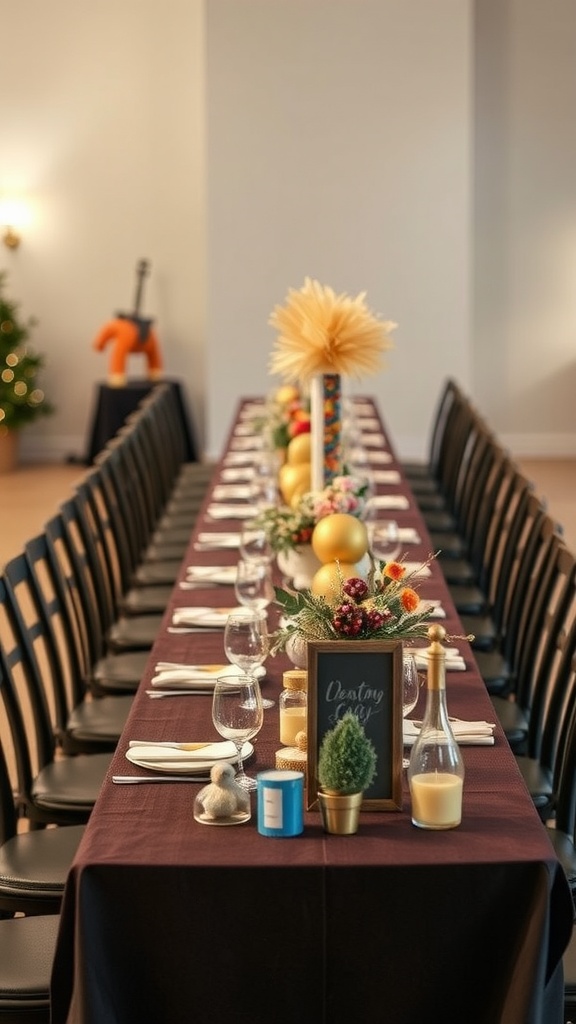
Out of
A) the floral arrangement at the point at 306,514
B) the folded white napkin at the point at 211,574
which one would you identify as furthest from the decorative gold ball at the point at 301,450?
the floral arrangement at the point at 306,514

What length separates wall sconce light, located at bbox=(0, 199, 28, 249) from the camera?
1146 centimetres

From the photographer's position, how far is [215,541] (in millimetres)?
5027

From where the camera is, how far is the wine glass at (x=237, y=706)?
8.48 feet

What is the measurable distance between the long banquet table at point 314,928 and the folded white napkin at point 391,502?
3.21 metres

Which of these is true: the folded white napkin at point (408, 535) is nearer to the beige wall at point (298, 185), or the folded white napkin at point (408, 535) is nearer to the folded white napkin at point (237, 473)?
the folded white napkin at point (237, 473)

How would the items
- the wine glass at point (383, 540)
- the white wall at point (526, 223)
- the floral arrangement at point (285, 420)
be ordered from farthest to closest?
the white wall at point (526, 223) → the floral arrangement at point (285, 420) → the wine glass at point (383, 540)

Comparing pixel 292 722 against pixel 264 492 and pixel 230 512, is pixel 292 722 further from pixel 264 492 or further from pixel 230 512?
pixel 230 512

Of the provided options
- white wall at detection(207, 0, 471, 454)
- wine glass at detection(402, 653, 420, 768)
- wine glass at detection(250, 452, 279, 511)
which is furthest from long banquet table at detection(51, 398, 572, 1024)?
white wall at detection(207, 0, 471, 454)

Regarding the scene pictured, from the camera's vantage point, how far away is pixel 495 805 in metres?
2.56

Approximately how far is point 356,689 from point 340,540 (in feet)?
4.24

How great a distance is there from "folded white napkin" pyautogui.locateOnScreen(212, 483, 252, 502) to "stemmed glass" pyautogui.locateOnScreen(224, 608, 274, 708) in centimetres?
277

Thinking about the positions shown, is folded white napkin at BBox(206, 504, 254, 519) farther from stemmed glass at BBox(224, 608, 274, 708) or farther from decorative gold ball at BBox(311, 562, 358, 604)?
stemmed glass at BBox(224, 608, 274, 708)

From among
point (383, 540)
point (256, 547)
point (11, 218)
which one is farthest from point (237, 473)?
point (11, 218)

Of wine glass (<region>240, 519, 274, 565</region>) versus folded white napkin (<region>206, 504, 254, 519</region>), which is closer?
wine glass (<region>240, 519, 274, 565</region>)
